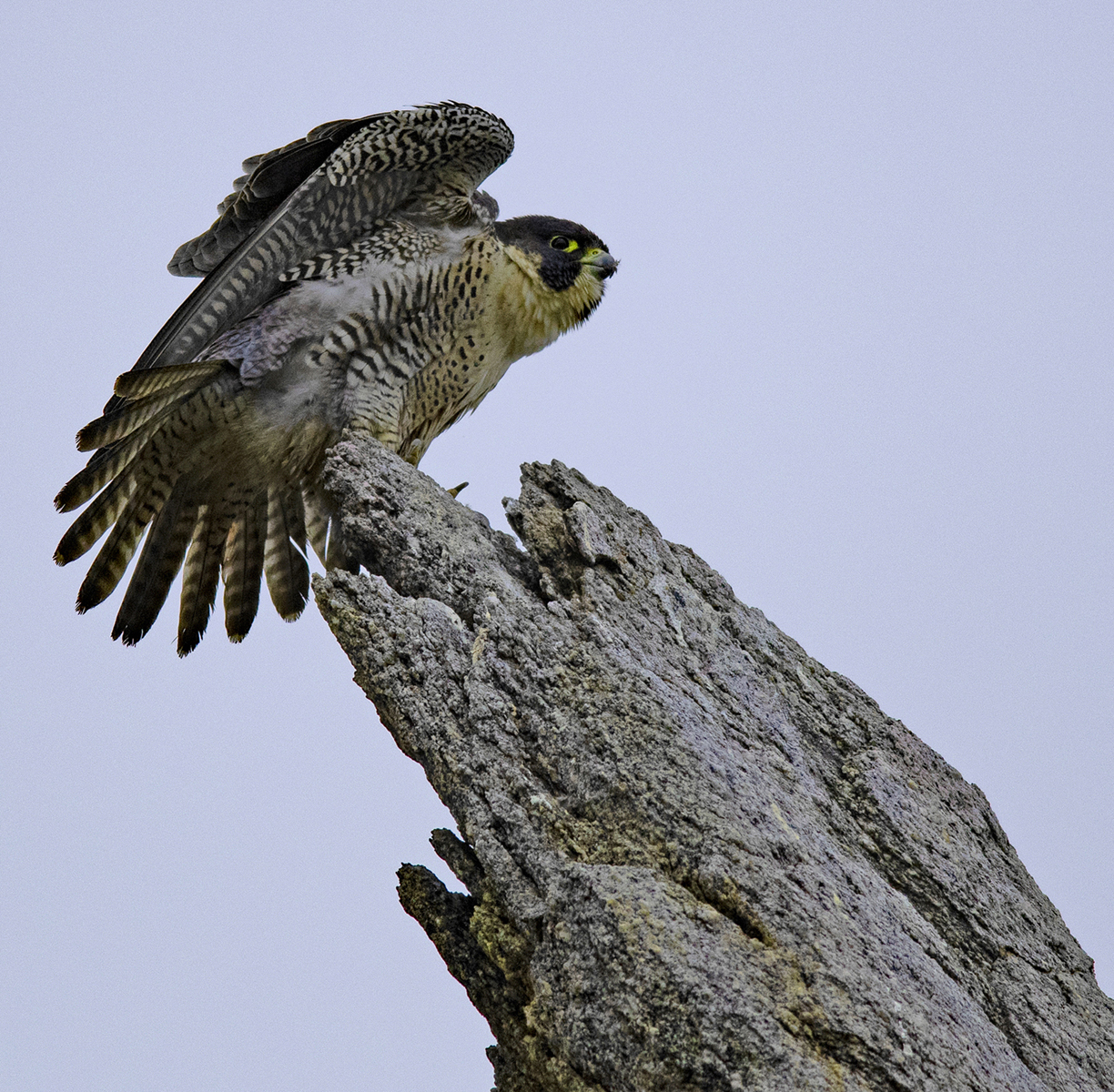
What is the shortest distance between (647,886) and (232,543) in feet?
9.21

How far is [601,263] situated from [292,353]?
4.92 ft

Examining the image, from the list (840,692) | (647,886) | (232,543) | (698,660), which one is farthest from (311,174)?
(647,886)

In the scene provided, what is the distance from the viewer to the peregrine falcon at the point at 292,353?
438cm

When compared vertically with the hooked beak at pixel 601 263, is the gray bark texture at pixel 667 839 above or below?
below

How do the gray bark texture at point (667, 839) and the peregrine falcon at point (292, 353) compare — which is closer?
the gray bark texture at point (667, 839)

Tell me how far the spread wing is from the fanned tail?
30 centimetres

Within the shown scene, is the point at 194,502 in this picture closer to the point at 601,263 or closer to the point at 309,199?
the point at 309,199

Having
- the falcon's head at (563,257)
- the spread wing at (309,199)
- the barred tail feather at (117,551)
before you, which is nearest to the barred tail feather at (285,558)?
the barred tail feather at (117,551)

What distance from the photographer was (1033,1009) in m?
3.02

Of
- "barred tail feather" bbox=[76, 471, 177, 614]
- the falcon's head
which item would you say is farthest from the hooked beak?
"barred tail feather" bbox=[76, 471, 177, 614]

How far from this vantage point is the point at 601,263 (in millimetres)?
5164

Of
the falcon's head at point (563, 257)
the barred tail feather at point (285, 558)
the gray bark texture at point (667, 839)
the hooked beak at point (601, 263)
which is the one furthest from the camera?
the hooked beak at point (601, 263)

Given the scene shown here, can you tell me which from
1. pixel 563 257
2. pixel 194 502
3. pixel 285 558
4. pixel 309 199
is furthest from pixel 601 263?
pixel 194 502

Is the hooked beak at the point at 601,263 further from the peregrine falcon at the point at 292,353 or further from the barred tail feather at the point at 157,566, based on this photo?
the barred tail feather at the point at 157,566
